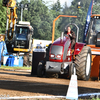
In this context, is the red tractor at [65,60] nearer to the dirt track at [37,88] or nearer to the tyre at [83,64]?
the tyre at [83,64]

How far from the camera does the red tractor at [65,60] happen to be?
12.1m

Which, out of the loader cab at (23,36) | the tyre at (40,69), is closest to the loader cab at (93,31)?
the tyre at (40,69)

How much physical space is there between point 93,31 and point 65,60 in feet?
16.4

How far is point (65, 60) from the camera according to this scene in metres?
12.6

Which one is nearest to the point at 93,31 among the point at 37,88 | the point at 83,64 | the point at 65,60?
the point at 83,64

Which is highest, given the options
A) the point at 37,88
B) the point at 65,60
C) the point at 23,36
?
the point at 23,36

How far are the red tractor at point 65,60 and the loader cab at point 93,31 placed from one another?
3070 mm

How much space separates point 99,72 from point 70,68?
1.80m

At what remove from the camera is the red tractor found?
39.7ft

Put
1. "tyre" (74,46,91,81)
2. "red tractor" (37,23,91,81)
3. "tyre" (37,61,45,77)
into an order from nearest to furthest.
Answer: "red tractor" (37,23,91,81) → "tyre" (74,46,91,81) → "tyre" (37,61,45,77)

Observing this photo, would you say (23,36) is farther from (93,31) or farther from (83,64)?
(83,64)

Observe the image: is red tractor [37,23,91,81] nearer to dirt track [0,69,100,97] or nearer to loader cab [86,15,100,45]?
dirt track [0,69,100,97]

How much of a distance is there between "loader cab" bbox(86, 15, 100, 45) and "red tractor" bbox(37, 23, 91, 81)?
121 inches

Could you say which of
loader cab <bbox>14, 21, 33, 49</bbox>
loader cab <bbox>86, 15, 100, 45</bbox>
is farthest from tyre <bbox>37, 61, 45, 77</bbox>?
loader cab <bbox>14, 21, 33, 49</bbox>
